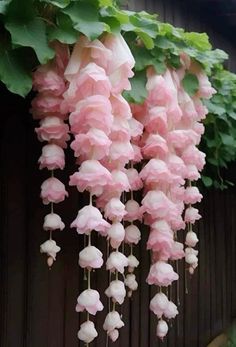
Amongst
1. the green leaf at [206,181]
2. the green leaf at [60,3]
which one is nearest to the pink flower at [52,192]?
the green leaf at [60,3]

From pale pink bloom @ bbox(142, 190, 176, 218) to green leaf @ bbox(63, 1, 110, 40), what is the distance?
642mm

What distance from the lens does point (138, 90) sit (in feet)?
6.08

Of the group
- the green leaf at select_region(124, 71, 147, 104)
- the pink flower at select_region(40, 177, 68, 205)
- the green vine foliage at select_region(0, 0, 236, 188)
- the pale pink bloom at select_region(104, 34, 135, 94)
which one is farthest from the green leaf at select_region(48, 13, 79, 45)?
the pink flower at select_region(40, 177, 68, 205)

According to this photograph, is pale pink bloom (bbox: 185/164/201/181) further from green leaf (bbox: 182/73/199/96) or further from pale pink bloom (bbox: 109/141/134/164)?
pale pink bloom (bbox: 109/141/134/164)

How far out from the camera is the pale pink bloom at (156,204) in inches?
72.2

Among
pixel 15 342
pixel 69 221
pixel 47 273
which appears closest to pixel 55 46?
pixel 69 221

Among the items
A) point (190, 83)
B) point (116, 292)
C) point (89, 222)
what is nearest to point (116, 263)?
point (116, 292)

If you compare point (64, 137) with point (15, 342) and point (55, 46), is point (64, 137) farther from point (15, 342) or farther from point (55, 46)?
point (15, 342)

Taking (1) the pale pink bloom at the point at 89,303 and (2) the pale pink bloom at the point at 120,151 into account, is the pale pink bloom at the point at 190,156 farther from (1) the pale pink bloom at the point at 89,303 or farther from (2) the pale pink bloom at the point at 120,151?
(1) the pale pink bloom at the point at 89,303

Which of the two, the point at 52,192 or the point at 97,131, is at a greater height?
the point at 97,131

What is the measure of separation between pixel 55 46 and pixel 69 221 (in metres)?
0.83

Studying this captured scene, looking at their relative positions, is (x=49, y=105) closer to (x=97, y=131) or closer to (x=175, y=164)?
(x=97, y=131)

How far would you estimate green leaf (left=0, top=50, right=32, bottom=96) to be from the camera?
1.40 metres

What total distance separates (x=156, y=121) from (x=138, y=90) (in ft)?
0.45
